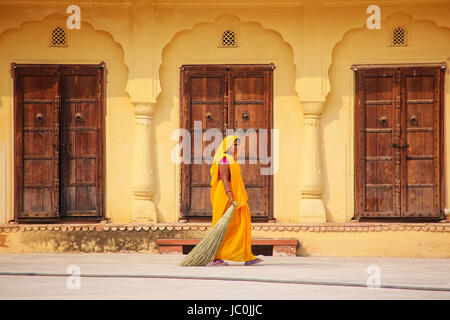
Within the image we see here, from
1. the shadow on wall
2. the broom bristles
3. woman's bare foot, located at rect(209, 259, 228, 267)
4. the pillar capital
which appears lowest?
woman's bare foot, located at rect(209, 259, 228, 267)

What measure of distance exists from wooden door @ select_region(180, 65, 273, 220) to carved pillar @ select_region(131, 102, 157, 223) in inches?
18.6

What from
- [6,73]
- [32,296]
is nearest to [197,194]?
[6,73]

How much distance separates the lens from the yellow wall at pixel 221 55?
13156mm

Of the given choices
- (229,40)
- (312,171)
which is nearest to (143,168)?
(229,40)

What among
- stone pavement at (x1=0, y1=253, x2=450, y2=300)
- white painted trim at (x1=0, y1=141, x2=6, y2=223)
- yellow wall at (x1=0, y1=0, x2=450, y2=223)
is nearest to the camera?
stone pavement at (x1=0, y1=253, x2=450, y2=300)

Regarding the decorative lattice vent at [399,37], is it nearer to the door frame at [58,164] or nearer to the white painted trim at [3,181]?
the door frame at [58,164]

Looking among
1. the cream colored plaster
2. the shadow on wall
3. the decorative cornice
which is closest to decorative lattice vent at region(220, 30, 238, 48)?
the shadow on wall

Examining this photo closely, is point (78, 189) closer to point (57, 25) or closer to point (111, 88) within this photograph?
point (111, 88)

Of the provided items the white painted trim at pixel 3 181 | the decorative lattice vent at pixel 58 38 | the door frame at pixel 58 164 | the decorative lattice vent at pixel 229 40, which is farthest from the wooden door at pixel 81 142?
the decorative lattice vent at pixel 229 40

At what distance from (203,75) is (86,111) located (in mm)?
1809

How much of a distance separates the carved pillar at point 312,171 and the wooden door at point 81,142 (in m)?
3.01

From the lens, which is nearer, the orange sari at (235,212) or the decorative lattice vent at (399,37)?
the orange sari at (235,212)

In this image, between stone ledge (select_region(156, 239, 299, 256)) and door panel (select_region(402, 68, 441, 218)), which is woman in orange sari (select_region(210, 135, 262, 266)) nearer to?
stone ledge (select_region(156, 239, 299, 256))

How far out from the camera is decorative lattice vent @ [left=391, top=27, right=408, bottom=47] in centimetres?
1320
